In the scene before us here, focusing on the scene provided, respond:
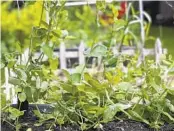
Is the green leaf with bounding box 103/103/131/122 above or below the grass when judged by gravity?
below

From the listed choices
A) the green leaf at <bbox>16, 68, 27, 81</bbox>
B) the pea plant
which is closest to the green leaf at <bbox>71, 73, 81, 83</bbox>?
the pea plant

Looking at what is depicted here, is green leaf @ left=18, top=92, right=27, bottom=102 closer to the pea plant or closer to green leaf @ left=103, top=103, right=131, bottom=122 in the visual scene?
the pea plant

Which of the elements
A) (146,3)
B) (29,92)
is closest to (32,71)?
(29,92)

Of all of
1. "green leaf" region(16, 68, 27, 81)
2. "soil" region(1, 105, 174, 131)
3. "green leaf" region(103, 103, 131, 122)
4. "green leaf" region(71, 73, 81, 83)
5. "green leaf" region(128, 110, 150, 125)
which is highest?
"green leaf" region(16, 68, 27, 81)

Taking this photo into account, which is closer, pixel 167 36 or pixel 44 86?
pixel 44 86

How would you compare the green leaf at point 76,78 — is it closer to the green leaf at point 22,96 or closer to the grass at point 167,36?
the green leaf at point 22,96

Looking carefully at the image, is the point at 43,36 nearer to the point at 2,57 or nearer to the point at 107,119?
the point at 2,57

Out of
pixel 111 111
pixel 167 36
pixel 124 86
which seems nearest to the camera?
pixel 111 111

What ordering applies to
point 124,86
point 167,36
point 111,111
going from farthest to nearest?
point 167,36 → point 124,86 → point 111,111

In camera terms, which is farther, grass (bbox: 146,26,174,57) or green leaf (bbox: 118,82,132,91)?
grass (bbox: 146,26,174,57)

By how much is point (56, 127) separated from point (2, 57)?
0.65ft

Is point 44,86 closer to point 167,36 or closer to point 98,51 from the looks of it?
point 98,51

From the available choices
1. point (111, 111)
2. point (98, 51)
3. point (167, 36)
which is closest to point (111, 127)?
point (111, 111)

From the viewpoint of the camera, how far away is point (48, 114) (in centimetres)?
100
